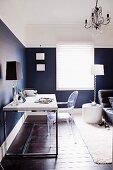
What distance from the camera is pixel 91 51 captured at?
6160mm

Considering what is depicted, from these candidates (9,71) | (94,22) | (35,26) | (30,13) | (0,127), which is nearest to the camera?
(0,127)

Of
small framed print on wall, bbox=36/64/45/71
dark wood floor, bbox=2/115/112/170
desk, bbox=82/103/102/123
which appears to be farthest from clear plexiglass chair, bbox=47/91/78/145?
small framed print on wall, bbox=36/64/45/71

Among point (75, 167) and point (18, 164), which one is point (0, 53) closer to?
point (18, 164)

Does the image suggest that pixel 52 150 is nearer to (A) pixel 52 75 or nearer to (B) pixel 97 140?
(B) pixel 97 140

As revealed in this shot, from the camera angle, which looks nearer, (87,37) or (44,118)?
(44,118)

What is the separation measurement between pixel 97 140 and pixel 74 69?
113 inches

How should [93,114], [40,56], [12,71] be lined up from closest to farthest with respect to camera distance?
[12,71], [93,114], [40,56]

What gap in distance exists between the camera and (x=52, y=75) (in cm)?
618

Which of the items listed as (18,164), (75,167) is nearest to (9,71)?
(18,164)

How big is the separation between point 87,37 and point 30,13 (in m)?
1.83

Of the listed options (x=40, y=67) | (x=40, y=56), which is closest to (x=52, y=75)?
(x=40, y=67)

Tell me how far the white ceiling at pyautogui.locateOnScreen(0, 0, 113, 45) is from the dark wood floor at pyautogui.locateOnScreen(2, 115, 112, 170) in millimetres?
2173

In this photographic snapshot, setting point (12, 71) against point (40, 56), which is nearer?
point (12, 71)

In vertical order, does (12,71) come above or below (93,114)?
above
